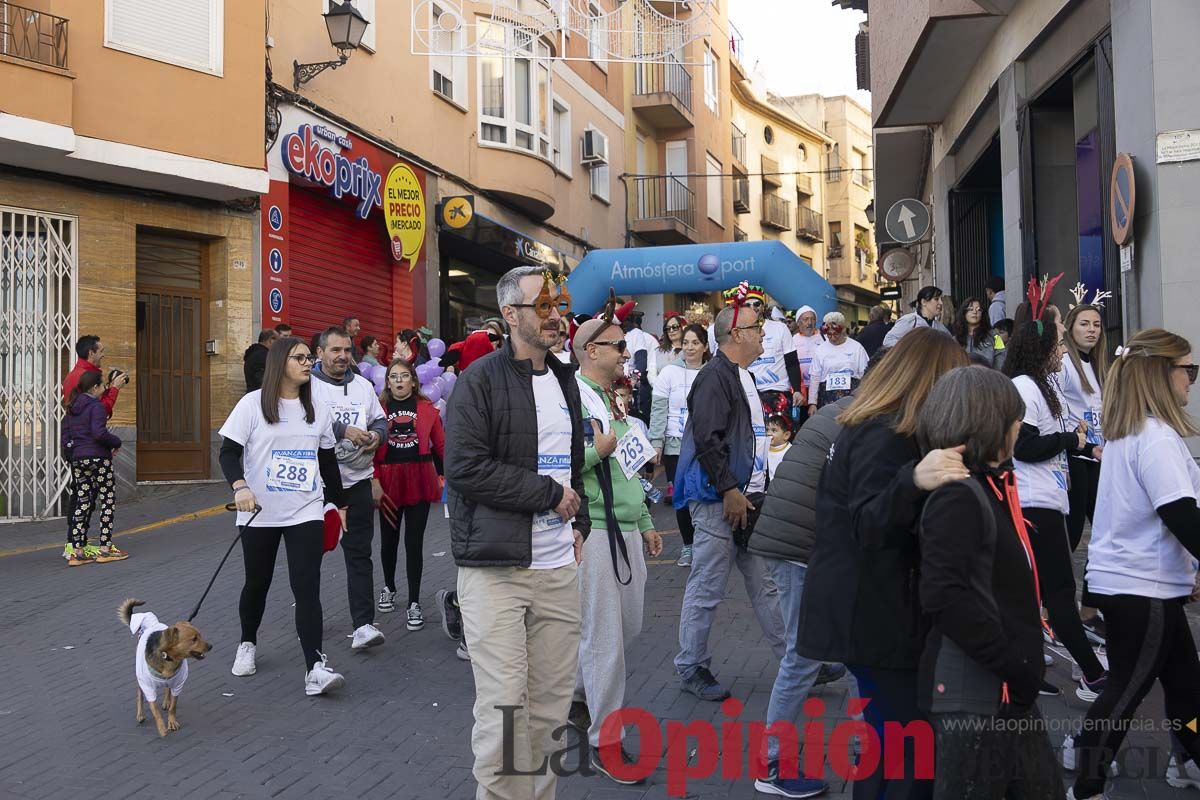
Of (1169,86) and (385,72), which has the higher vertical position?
(385,72)

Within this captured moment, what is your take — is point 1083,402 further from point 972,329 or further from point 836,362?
point 836,362

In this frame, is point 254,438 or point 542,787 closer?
point 542,787

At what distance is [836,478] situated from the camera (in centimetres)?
344

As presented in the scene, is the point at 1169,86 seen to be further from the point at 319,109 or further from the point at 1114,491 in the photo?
the point at 319,109

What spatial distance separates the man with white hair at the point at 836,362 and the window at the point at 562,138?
13952 mm

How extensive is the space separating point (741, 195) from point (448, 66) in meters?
22.1

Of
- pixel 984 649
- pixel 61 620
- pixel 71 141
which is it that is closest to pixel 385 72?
pixel 71 141

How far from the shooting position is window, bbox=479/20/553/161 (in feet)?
71.7

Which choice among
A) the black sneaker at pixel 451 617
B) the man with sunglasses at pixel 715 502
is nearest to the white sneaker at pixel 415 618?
the black sneaker at pixel 451 617

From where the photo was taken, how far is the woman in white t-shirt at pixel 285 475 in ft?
19.8

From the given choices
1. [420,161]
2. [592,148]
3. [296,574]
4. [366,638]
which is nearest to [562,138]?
[592,148]

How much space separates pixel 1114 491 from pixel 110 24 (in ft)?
42.0

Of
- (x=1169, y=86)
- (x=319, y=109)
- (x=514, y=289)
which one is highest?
(x=319, y=109)

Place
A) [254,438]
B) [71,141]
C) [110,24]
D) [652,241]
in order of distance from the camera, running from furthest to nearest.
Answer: [652,241], [110,24], [71,141], [254,438]
